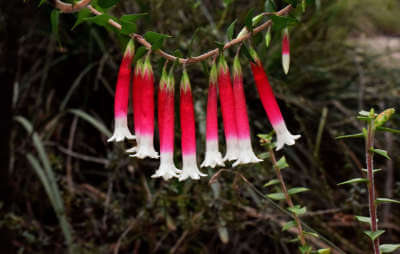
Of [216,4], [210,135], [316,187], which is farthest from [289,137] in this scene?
[216,4]

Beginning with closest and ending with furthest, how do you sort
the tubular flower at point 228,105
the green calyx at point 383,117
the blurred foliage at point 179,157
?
the green calyx at point 383,117 < the tubular flower at point 228,105 < the blurred foliage at point 179,157

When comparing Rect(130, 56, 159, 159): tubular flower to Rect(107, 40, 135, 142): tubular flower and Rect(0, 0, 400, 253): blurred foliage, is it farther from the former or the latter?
Rect(0, 0, 400, 253): blurred foliage

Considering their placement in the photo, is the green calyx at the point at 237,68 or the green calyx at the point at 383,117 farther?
the green calyx at the point at 237,68

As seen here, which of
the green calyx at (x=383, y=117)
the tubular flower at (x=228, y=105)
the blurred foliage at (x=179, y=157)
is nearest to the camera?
the green calyx at (x=383, y=117)

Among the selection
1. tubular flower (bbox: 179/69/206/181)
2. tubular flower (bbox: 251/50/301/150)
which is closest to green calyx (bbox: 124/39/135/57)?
tubular flower (bbox: 179/69/206/181)

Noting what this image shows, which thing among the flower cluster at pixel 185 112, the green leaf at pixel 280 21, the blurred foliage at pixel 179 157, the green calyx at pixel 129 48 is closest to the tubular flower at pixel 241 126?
the flower cluster at pixel 185 112

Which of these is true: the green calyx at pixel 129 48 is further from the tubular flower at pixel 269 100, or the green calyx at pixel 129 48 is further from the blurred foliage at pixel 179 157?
the blurred foliage at pixel 179 157
